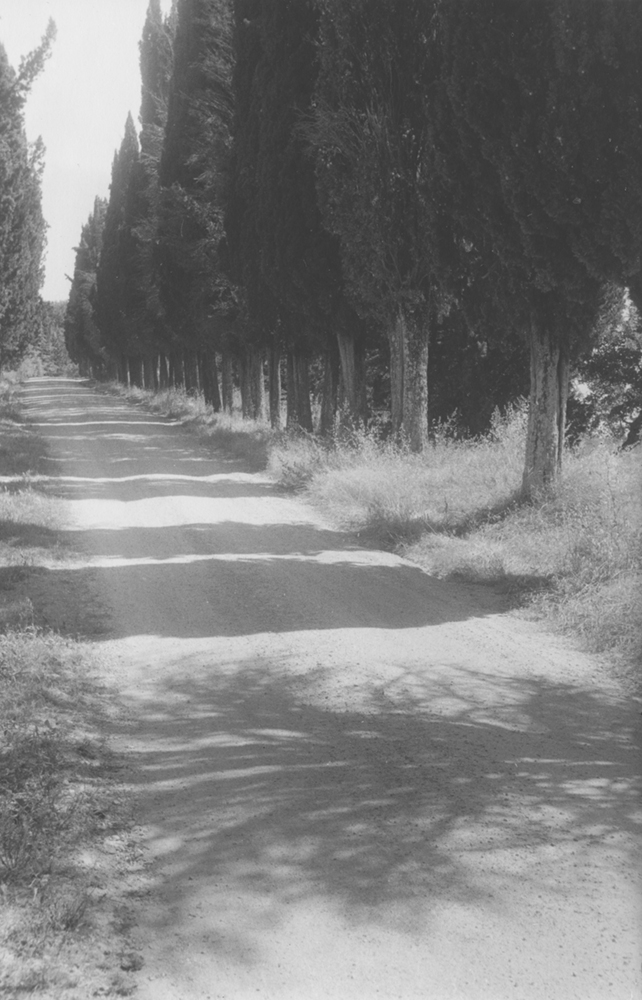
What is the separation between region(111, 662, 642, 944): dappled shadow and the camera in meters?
3.96

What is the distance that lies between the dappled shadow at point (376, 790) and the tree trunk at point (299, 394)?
62.8 ft

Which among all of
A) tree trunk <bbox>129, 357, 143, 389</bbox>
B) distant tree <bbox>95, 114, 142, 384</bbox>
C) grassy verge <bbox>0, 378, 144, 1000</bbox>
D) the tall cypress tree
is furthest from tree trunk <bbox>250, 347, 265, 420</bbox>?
tree trunk <bbox>129, 357, 143, 389</bbox>

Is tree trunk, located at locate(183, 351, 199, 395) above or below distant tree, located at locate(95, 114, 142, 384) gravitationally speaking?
below

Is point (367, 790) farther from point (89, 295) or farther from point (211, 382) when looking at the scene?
point (89, 295)

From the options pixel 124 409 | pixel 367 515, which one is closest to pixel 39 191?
pixel 124 409

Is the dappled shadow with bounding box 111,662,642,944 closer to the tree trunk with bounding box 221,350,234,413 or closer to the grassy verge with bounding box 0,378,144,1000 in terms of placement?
the grassy verge with bounding box 0,378,144,1000

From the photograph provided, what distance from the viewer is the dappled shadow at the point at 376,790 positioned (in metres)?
3.96

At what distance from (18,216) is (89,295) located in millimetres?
38631

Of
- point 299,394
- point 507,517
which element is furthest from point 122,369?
point 507,517

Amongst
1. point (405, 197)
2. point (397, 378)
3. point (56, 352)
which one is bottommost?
point (397, 378)

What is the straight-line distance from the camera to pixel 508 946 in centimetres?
349

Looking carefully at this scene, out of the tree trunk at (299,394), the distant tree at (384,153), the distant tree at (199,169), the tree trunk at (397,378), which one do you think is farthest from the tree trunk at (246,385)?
the distant tree at (384,153)

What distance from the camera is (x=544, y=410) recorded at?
1259 cm

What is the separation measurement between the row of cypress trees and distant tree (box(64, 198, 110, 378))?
40927 mm
